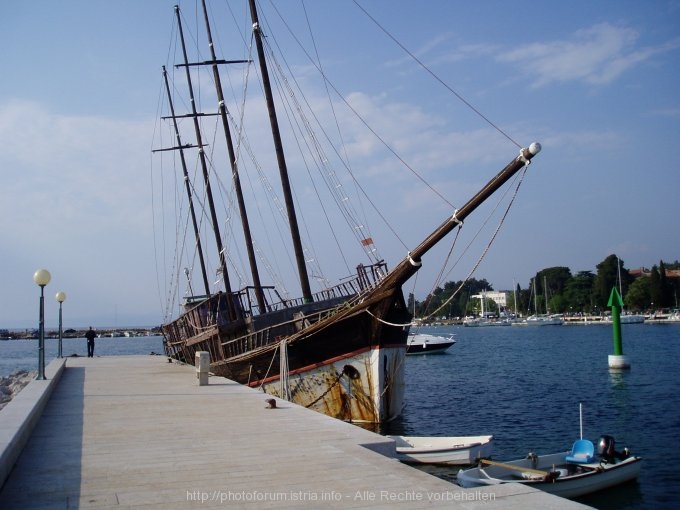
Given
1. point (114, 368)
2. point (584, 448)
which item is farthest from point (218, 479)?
point (114, 368)

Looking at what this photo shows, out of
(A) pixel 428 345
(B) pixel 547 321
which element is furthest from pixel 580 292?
(A) pixel 428 345

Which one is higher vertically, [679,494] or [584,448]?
[584,448]

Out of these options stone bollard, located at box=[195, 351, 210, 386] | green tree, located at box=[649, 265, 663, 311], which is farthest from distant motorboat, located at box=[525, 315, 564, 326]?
stone bollard, located at box=[195, 351, 210, 386]

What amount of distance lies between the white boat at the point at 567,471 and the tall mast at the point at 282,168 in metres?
12.2

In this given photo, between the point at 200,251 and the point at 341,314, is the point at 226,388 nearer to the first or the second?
the point at 341,314

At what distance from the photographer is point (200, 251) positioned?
42.3m

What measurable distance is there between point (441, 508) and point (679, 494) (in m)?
9.16

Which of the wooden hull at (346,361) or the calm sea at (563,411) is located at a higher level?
the wooden hull at (346,361)

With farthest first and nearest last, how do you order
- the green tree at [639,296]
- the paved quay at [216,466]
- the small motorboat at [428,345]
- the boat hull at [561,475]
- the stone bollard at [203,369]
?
the green tree at [639,296] < the small motorboat at [428,345] < the stone bollard at [203,369] < the boat hull at [561,475] < the paved quay at [216,466]

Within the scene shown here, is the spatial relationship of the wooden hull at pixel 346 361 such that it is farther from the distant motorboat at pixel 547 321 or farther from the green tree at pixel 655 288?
the distant motorboat at pixel 547 321

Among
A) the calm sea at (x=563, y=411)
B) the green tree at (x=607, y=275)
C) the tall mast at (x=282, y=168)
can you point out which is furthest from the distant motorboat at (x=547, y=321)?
the tall mast at (x=282, y=168)

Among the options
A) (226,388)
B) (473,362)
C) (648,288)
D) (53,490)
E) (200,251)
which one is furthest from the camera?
(648,288)

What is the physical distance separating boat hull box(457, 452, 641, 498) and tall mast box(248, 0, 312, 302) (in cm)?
1238

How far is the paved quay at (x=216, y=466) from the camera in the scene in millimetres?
6586
